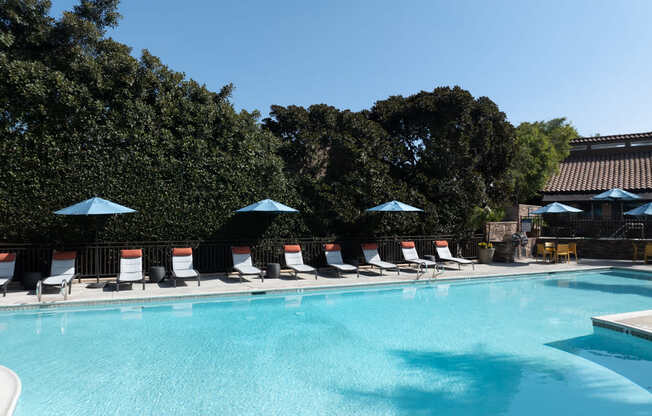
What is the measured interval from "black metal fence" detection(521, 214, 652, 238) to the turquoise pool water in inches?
→ 495

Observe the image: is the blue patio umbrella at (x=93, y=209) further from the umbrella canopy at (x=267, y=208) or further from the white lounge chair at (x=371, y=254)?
the white lounge chair at (x=371, y=254)

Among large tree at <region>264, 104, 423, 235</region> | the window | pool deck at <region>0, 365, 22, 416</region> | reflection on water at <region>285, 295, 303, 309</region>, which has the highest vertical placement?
the window

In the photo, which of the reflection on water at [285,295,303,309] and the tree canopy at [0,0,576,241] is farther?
the tree canopy at [0,0,576,241]

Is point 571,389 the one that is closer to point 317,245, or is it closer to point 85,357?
point 85,357

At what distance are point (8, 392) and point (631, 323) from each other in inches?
374

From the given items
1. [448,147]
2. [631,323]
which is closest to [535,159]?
[448,147]

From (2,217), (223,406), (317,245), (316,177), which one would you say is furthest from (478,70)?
(2,217)

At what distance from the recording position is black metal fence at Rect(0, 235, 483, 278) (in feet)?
38.9

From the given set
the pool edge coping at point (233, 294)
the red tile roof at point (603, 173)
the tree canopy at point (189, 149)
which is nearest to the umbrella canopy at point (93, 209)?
the tree canopy at point (189, 149)

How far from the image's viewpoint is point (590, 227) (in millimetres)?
22094

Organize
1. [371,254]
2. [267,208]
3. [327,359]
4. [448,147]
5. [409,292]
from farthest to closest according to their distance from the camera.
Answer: [448,147], [371,254], [267,208], [409,292], [327,359]

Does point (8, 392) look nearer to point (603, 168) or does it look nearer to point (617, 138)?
point (603, 168)

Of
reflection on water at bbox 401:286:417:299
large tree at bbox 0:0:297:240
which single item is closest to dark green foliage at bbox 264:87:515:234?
large tree at bbox 0:0:297:240

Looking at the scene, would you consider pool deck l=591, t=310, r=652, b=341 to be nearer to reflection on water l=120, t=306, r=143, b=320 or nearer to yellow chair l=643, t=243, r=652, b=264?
reflection on water l=120, t=306, r=143, b=320
